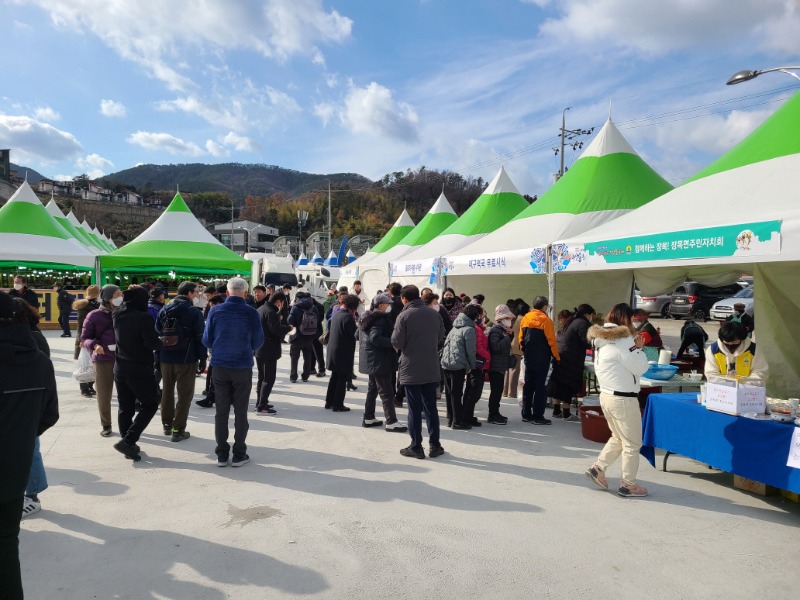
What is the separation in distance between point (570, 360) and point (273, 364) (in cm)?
390

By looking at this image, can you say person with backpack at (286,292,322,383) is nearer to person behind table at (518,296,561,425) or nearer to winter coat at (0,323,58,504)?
person behind table at (518,296,561,425)

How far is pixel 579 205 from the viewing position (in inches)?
345

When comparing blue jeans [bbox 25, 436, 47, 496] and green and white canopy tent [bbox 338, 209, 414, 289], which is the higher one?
green and white canopy tent [bbox 338, 209, 414, 289]

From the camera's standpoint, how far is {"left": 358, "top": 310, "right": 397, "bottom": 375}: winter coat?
5.70 metres

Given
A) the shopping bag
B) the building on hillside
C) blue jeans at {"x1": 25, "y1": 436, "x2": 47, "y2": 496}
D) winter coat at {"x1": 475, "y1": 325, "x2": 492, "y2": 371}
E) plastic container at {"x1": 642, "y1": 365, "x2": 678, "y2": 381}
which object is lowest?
blue jeans at {"x1": 25, "y1": 436, "x2": 47, "y2": 496}

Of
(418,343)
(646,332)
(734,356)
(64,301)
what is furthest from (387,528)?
(64,301)

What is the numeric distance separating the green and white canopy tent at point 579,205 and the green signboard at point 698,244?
179 centimetres

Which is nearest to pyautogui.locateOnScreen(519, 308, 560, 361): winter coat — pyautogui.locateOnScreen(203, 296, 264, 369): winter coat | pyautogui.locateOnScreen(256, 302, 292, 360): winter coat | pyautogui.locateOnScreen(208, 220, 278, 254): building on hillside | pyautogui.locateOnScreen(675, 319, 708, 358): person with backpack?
pyautogui.locateOnScreen(675, 319, 708, 358): person with backpack

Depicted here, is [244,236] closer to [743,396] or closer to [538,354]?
[538,354]

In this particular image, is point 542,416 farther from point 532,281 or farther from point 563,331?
point 532,281

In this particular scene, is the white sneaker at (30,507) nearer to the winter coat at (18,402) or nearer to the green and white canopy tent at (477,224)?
the winter coat at (18,402)

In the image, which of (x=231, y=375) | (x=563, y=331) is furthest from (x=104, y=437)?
(x=563, y=331)

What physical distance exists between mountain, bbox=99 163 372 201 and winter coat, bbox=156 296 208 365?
132556mm

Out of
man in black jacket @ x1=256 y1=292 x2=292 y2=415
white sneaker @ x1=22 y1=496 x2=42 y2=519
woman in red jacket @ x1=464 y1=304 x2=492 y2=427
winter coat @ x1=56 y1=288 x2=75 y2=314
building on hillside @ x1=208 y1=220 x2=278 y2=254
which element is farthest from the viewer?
building on hillside @ x1=208 y1=220 x2=278 y2=254
